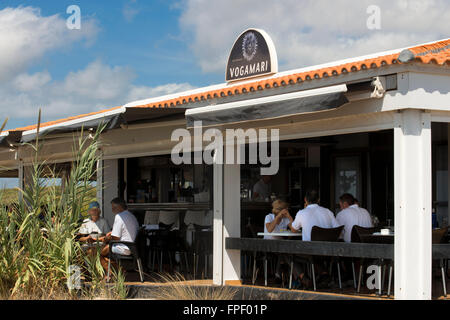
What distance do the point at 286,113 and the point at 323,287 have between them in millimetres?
2648

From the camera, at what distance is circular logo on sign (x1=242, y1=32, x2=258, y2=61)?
1289 cm

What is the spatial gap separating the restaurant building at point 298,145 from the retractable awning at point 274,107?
0.05ft

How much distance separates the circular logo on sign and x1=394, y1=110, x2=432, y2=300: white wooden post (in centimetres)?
561

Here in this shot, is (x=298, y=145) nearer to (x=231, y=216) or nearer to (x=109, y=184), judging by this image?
(x=109, y=184)

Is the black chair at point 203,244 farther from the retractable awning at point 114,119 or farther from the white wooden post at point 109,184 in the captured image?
the white wooden post at point 109,184

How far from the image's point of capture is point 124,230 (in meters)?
10.1

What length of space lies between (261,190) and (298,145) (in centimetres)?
125

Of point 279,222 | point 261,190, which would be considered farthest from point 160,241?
point 261,190

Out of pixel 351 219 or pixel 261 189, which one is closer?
pixel 351 219

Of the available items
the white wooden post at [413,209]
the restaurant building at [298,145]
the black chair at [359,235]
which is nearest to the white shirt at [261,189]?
the restaurant building at [298,145]

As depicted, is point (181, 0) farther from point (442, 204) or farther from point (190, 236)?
point (442, 204)

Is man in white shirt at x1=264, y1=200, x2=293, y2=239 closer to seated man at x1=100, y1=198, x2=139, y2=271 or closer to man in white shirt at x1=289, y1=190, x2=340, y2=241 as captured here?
man in white shirt at x1=289, y1=190, x2=340, y2=241

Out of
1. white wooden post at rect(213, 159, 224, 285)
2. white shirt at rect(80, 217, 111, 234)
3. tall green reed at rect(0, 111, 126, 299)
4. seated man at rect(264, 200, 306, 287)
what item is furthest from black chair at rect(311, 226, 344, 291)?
white shirt at rect(80, 217, 111, 234)

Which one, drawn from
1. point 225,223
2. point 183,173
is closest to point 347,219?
point 225,223
